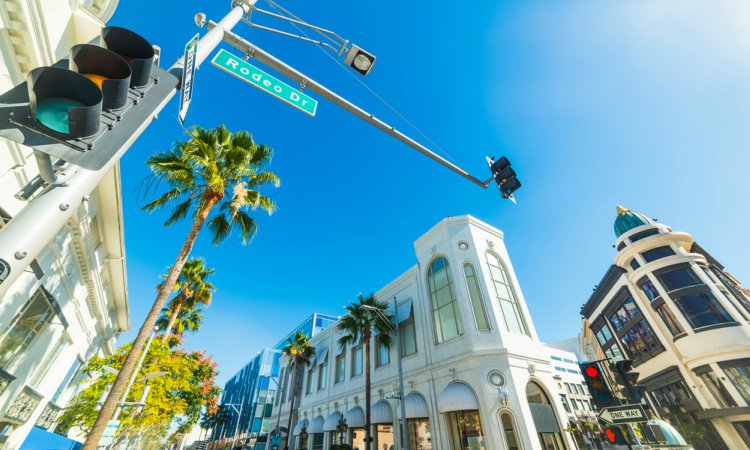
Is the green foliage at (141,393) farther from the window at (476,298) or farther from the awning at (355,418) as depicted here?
the window at (476,298)

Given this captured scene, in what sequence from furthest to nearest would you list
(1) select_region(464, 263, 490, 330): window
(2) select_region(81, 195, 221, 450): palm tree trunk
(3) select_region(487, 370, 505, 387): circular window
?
1. (1) select_region(464, 263, 490, 330): window
2. (3) select_region(487, 370, 505, 387): circular window
3. (2) select_region(81, 195, 221, 450): palm tree trunk

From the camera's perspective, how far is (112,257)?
1576 cm

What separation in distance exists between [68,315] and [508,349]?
2101cm

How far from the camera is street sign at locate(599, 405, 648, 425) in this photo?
6.52 meters

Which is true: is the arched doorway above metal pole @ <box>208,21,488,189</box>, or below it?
below

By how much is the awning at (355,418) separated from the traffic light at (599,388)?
19523mm

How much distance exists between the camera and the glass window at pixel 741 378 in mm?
24078

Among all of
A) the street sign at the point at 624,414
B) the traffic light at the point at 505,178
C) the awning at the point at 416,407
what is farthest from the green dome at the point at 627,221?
the traffic light at the point at 505,178

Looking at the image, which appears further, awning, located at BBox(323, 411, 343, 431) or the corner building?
awning, located at BBox(323, 411, 343, 431)

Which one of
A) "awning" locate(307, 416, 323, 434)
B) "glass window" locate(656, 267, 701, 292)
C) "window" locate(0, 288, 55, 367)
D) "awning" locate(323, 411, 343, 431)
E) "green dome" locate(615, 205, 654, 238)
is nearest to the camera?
"window" locate(0, 288, 55, 367)

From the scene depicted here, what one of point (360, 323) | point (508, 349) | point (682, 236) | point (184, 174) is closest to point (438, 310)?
point (508, 349)

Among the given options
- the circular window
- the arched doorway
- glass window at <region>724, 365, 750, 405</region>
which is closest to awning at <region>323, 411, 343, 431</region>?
the circular window

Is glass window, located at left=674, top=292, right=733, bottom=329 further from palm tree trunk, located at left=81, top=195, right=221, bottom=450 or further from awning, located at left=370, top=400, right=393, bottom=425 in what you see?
palm tree trunk, located at left=81, top=195, right=221, bottom=450

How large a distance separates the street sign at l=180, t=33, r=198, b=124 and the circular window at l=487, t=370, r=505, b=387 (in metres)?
17.6
